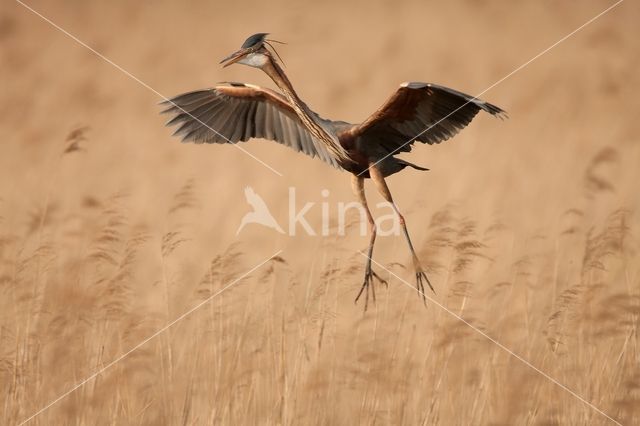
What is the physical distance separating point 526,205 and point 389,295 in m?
2.12

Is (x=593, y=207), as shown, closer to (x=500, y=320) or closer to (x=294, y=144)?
(x=500, y=320)

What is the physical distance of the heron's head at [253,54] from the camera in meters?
4.12

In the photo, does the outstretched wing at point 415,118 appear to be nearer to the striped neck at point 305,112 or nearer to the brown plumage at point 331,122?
the brown plumage at point 331,122

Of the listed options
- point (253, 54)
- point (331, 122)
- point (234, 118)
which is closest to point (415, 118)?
point (331, 122)

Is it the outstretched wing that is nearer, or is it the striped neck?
the striped neck

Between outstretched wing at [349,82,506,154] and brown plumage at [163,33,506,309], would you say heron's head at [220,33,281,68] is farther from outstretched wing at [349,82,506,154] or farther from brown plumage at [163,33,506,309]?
outstretched wing at [349,82,506,154]

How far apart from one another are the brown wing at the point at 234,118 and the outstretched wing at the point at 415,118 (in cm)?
33

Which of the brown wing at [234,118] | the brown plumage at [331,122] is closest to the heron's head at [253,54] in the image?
the brown plumage at [331,122]

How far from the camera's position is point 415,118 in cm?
444

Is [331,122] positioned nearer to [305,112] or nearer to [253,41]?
[305,112]

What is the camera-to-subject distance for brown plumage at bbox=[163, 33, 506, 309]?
419 centimetres

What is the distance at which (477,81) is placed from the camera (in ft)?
29.3

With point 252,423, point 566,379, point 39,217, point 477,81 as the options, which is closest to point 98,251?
point 39,217

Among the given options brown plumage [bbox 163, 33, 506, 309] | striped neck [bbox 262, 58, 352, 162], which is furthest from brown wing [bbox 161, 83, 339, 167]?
striped neck [bbox 262, 58, 352, 162]
